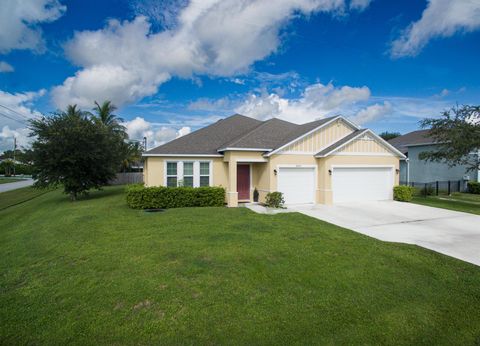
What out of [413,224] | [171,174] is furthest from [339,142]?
[171,174]

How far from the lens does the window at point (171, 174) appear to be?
14.6m

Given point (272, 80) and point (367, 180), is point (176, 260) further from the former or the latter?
point (272, 80)

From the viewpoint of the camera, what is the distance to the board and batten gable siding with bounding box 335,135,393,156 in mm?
15234

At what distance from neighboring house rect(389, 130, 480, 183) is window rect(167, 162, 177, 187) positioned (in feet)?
62.0

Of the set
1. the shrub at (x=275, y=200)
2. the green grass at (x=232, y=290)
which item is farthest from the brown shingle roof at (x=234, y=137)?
the green grass at (x=232, y=290)

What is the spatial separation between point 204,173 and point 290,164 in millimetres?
4990

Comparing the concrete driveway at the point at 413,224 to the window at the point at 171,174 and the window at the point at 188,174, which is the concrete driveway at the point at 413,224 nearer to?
the window at the point at 188,174

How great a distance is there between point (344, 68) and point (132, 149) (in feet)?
85.1

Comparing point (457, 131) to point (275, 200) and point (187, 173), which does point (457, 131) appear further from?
point (187, 173)

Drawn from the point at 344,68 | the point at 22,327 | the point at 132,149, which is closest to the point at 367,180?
the point at 344,68

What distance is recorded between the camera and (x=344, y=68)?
1917 cm

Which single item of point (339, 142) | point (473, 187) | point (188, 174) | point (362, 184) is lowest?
point (473, 187)

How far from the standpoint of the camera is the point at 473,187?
21734 mm

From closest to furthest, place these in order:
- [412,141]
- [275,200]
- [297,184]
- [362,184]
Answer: [275,200]
[297,184]
[362,184]
[412,141]
